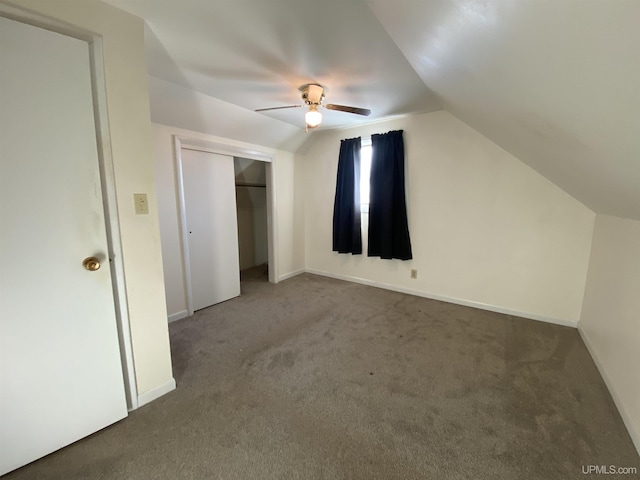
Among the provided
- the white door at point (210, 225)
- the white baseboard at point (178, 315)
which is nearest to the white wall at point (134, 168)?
the white baseboard at point (178, 315)

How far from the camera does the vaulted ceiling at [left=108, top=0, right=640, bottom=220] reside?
740 mm

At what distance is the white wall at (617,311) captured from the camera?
148cm

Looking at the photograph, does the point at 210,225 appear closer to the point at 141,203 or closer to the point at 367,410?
the point at 141,203

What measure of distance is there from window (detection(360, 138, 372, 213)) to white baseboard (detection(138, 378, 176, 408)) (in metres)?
2.87

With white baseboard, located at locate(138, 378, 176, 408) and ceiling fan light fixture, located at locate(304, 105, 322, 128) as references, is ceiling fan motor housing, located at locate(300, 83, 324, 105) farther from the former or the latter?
white baseboard, located at locate(138, 378, 176, 408)

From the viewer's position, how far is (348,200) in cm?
364

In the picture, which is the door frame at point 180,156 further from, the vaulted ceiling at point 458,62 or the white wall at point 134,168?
the white wall at point 134,168

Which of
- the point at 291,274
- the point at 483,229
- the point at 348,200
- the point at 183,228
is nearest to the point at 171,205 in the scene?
the point at 183,228

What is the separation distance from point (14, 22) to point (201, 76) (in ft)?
3.60

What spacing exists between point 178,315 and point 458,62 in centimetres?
315

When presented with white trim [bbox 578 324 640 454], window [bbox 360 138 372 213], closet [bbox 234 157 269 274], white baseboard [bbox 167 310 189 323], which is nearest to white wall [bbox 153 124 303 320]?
white baseboard [bbox 167 310 189 323]

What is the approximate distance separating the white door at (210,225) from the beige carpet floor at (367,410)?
63cm

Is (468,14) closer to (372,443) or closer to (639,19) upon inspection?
(639,19)

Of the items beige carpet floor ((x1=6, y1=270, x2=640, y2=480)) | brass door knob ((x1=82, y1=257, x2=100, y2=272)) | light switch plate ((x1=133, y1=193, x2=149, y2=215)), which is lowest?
beige carpet floor ((x1=6, y1=270, x2=640, y2=480))
